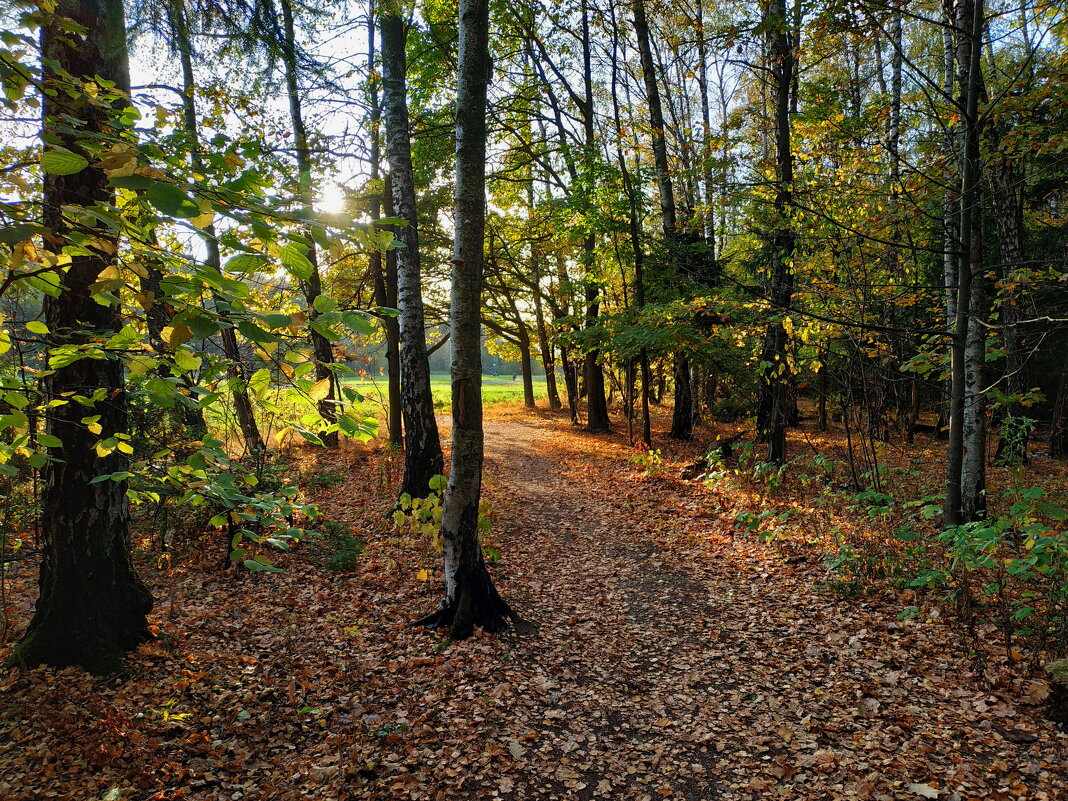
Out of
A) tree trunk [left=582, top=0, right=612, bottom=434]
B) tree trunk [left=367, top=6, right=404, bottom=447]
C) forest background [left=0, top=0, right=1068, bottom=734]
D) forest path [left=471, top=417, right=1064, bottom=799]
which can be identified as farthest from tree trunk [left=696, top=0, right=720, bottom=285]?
tree trunk [left=367, top=6, right=404, bottom=447]

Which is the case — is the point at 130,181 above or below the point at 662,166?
below

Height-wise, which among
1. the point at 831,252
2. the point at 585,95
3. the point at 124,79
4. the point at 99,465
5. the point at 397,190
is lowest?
the point at 99,465

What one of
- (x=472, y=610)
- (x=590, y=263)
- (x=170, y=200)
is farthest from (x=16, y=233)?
(x=590, y=263)

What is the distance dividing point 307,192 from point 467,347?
128 inches

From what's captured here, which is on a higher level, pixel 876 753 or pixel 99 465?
pixel 99 465

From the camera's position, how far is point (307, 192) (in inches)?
80.4

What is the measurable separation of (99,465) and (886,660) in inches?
265

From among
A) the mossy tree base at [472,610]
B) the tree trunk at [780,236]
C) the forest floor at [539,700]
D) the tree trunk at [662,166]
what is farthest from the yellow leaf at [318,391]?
the tree trunk at [662,166]

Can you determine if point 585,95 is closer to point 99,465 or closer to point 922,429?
point 922,429

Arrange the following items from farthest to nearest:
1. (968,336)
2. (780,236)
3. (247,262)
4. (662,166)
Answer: (662,166) < (780,236) < (968,336) < (247,262)

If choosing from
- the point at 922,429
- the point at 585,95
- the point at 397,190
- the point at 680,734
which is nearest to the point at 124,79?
the point at 397,190

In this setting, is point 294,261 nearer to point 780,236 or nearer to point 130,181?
point 130,181

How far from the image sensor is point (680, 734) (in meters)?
4.05

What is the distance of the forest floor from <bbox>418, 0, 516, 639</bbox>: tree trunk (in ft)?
1.32
